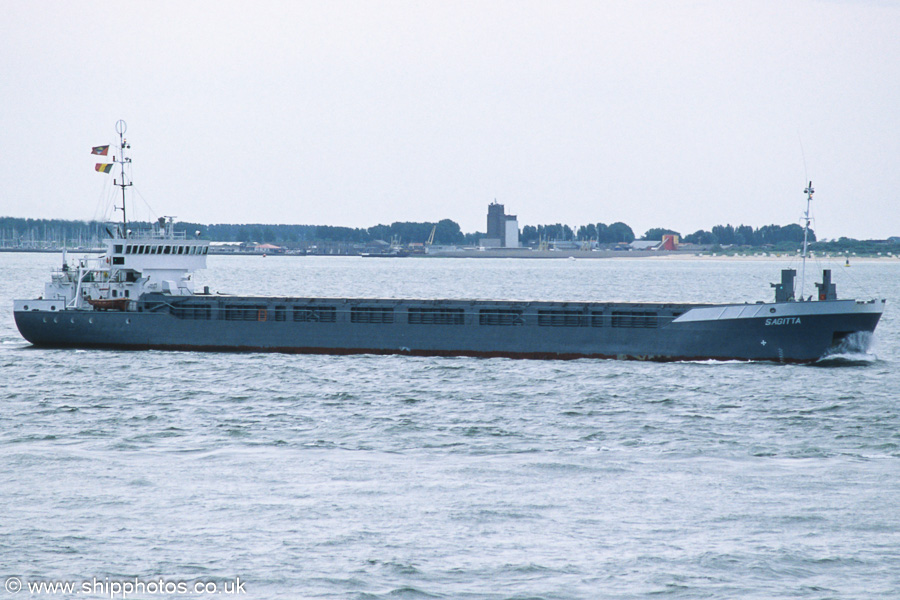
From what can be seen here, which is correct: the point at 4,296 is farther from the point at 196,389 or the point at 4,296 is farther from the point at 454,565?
the point at 454,565

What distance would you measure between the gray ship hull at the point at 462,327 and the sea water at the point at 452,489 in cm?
406

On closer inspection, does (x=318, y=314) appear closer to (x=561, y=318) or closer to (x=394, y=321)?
(x=394, y=321)

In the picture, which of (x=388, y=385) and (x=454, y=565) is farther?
(x=388, y=385)

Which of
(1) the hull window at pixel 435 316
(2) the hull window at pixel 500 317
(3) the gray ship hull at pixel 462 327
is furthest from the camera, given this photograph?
(1) the hull window at pixel 435 316

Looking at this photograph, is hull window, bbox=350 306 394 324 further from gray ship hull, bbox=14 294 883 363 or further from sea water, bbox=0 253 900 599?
sea water, bbox=0 253 900 599

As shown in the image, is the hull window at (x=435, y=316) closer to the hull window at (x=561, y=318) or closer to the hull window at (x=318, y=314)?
the hull window at (x=561, y=318)

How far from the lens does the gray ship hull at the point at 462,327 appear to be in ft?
128

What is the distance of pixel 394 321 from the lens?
43281 mm

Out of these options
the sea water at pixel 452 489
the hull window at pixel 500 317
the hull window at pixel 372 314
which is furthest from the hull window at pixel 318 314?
the sea water at pixel 452 489

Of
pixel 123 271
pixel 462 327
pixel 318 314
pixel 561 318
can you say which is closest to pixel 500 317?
pixel 462 327

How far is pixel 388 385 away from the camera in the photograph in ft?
116

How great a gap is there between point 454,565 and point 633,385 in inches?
814

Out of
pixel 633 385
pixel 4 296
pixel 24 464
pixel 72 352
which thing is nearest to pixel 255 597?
pixel 24 464

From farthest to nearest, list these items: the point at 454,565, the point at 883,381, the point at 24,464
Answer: the point at 883,381, the point at 24,464, the point at 454,565
